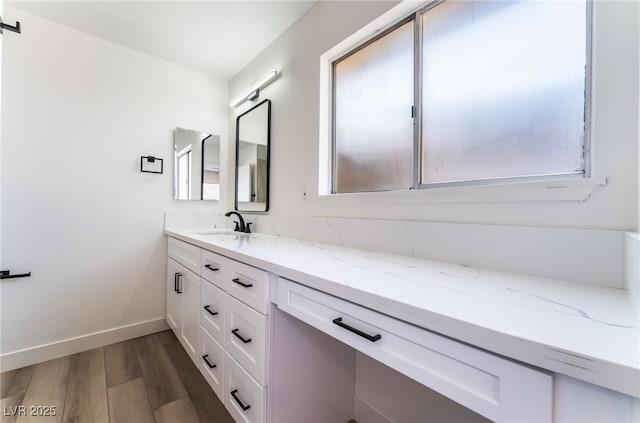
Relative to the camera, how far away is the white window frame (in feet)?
2.59

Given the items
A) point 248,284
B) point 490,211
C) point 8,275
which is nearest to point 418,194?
point 490,211

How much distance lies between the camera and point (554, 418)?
1.34 feet

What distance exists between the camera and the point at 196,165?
242cm

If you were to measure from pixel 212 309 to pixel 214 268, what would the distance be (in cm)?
22

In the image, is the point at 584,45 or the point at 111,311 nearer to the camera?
the point at 584,45

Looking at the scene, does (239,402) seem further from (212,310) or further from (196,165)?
(196,165)

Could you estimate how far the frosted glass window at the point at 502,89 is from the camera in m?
0.86

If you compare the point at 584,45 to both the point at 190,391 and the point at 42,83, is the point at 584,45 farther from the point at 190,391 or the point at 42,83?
the point at 42,83

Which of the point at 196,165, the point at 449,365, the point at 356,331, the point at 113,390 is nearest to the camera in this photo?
the point at 449,365

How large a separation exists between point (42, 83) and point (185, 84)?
0.94 m

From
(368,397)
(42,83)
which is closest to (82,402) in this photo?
(368,397)

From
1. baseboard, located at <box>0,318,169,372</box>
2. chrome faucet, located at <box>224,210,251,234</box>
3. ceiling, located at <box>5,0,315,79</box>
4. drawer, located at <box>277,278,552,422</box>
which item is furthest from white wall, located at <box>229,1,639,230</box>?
baseboard, located at <box>0,318,169,372</box>

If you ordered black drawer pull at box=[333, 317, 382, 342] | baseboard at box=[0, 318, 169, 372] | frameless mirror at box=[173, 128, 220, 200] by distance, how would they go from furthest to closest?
frameless mirror at box=[173, 128, 220, 200] < baseboard at box=[0, 318, 169, 372] < black drawer pull at box=[333, 317, 382, 342]

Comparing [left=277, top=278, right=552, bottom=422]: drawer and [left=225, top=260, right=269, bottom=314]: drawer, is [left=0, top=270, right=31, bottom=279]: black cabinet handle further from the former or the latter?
[left=277, top=278, right=552, bottom=422]: drawer
